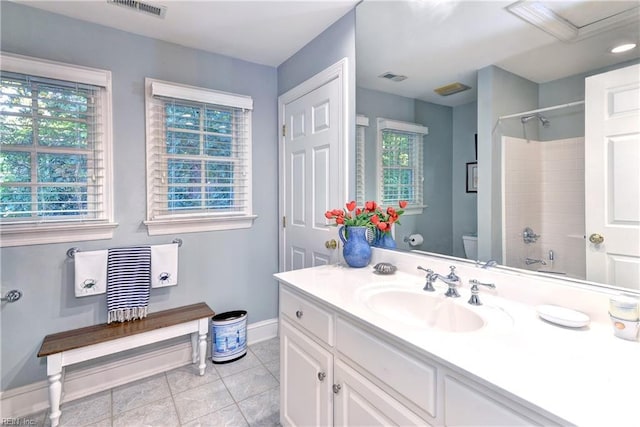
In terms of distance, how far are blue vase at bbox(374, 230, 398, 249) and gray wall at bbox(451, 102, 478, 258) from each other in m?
0.40

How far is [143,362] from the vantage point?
7.16 feet

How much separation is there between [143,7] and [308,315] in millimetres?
2066

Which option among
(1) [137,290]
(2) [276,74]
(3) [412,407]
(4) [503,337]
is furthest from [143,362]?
(2) [276,74]

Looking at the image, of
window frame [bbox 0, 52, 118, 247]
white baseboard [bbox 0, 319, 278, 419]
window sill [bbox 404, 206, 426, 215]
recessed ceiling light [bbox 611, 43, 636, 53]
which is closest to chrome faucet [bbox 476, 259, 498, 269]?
window sill [bbox 404, 206, 426, 215]

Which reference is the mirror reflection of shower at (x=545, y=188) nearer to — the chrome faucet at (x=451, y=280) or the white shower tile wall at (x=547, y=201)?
the white shower tile wall at (x=547, y=201)

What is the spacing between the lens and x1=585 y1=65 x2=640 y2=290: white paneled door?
0.94 m

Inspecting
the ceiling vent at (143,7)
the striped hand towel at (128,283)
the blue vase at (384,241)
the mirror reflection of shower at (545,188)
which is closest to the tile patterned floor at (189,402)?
the striped hand towel at (128,283)

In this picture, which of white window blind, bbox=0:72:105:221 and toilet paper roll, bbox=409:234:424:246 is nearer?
toilet paper roll, bbox=409:234:424:246

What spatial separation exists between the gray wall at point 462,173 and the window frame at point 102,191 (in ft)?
6.97

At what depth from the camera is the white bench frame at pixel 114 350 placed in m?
1.68

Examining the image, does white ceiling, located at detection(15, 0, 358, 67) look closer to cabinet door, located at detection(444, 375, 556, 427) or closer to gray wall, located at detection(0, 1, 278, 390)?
gray wall, located at detection(0, 1, 278, 390)

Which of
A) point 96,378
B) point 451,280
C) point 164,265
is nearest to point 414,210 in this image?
point 451,280

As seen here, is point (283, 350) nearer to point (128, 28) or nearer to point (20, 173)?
point (20, 173)

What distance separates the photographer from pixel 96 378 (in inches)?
79.6
